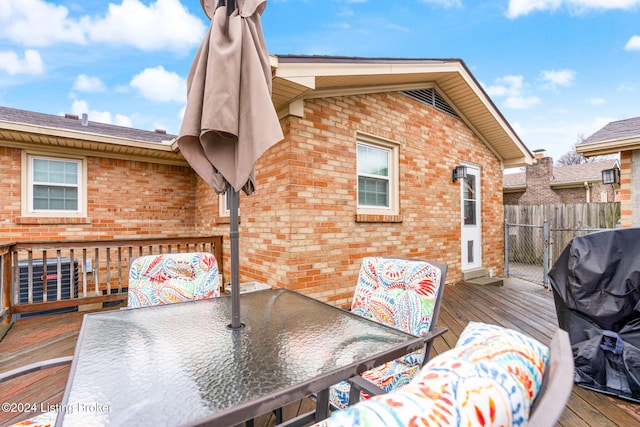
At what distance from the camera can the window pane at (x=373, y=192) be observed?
4652 millimetres

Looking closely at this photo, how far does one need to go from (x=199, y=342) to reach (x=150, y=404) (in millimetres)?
466

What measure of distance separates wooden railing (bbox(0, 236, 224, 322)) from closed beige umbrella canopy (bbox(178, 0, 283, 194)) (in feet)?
4.75

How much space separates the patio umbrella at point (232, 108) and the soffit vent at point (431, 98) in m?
4.27

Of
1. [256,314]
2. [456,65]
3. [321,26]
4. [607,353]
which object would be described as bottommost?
[607,353]

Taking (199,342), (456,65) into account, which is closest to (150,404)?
(199,342)

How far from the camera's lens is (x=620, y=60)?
1246 cm

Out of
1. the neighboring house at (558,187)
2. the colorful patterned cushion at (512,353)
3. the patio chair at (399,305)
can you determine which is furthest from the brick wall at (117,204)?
the neighboring house at (558,187)

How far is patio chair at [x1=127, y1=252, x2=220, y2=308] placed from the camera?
2.26 m

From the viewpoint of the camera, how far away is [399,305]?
1.92m

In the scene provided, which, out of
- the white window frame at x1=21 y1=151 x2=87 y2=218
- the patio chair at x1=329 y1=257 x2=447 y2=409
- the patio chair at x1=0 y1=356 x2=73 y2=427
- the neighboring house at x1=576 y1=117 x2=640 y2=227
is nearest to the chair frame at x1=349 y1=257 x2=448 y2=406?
the patio chair at x1=329 y1=257 x2=447 y2=409

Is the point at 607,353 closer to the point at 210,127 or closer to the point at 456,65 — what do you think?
the point at 210,127

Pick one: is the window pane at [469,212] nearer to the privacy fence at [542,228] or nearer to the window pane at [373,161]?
the privacy fence at [542,228]

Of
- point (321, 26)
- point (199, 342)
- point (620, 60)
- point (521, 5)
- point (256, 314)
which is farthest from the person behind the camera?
point (620, 60)

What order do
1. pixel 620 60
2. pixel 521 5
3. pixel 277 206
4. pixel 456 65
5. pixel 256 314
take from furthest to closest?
pixel 620 60 → pixel 521 5 → pixel 456 65 → pixel 277 206 → pixel 256 314
